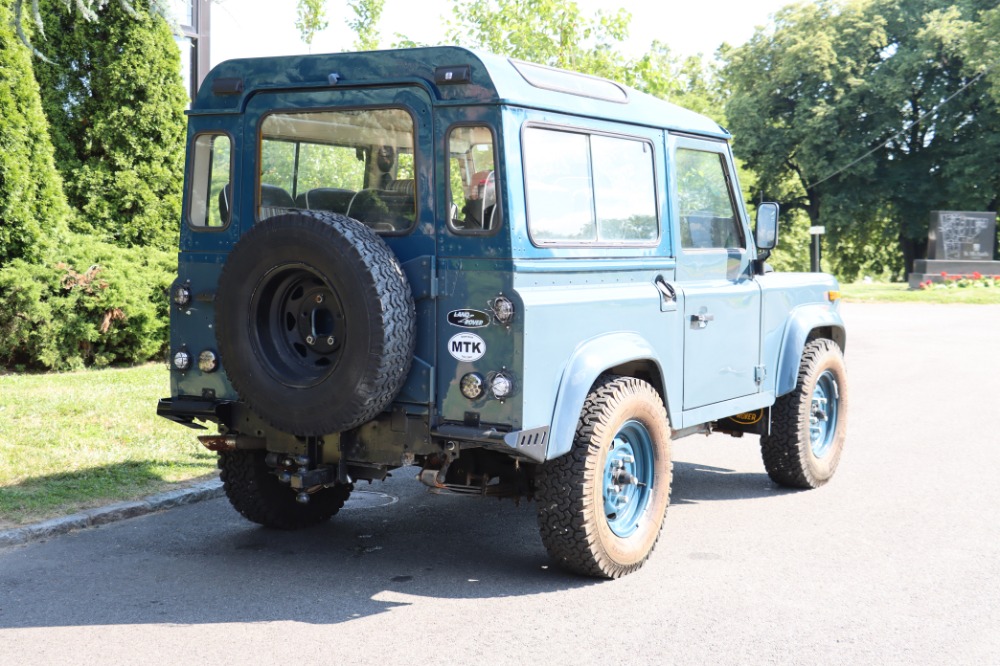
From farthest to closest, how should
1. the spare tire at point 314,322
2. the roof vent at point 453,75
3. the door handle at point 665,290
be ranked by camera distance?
the door handle at point 665,290, the roof vent at point 453,75, the spare tire at point 314,322

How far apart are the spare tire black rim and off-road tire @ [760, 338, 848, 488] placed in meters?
3.43

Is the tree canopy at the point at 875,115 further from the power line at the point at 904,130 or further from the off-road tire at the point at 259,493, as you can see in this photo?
the off-road tire at the point at 259,493

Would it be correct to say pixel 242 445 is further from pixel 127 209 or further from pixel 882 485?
pixel 127 209

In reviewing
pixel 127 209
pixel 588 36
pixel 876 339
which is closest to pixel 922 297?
pixel 876 339

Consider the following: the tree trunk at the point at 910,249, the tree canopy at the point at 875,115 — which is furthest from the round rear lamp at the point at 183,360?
the tree trunk at the point at 910,249

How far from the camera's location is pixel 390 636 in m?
4.58

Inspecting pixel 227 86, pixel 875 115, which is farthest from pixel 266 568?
pixel 875 115

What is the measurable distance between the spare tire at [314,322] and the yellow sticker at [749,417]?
315 cm

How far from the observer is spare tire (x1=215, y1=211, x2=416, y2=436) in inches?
192

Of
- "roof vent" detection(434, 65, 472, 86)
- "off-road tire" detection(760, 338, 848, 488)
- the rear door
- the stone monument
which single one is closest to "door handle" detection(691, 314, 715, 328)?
"off-road tire" detection(760, 338, 848, 488)

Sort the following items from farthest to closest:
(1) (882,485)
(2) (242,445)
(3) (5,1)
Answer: (3) (5,1)
(1) (882,485)
(2) (242,445)

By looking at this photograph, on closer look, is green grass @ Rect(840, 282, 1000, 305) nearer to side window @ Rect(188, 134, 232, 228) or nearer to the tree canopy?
the tree canopy

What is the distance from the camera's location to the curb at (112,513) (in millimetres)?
6012

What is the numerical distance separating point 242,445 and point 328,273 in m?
1.20
